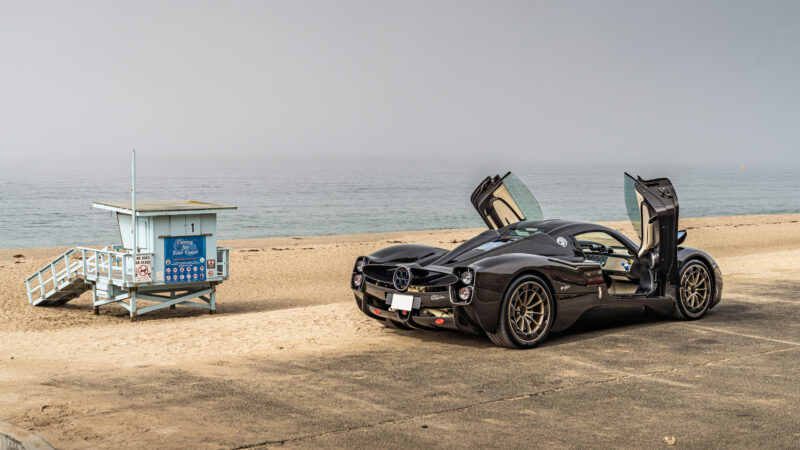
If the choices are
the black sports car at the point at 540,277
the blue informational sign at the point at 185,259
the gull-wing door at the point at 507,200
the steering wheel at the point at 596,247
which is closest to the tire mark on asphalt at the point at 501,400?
the black sports car at the point at 540,277

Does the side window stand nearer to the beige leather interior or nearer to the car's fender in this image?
the beige leather interior

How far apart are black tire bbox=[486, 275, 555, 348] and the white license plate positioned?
3.07ft

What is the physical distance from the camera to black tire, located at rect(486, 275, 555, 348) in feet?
29.9

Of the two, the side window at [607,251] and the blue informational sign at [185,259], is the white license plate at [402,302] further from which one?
the blue informational sign at [185,259]

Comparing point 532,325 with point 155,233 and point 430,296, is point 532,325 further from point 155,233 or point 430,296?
point 155,233

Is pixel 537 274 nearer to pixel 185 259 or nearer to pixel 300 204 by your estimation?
pixel 185 259

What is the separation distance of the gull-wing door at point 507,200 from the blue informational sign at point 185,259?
715 centimetres

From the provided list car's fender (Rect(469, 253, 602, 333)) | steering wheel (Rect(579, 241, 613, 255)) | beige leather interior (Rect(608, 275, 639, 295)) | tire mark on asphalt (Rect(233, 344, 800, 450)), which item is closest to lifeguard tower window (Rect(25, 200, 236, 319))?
steering wheel (Rect(579, 241, 613, 255))

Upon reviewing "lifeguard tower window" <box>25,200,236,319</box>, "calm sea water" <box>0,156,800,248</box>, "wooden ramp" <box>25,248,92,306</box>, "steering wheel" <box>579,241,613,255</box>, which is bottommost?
"calm sea water" <box>0,156,800,248</box>

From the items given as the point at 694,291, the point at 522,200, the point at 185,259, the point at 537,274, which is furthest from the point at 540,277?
the point at 185,259

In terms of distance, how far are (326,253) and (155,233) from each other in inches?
557

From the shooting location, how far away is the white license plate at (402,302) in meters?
9.38

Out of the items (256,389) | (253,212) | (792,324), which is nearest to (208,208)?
(256,389)

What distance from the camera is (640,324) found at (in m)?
10.9
